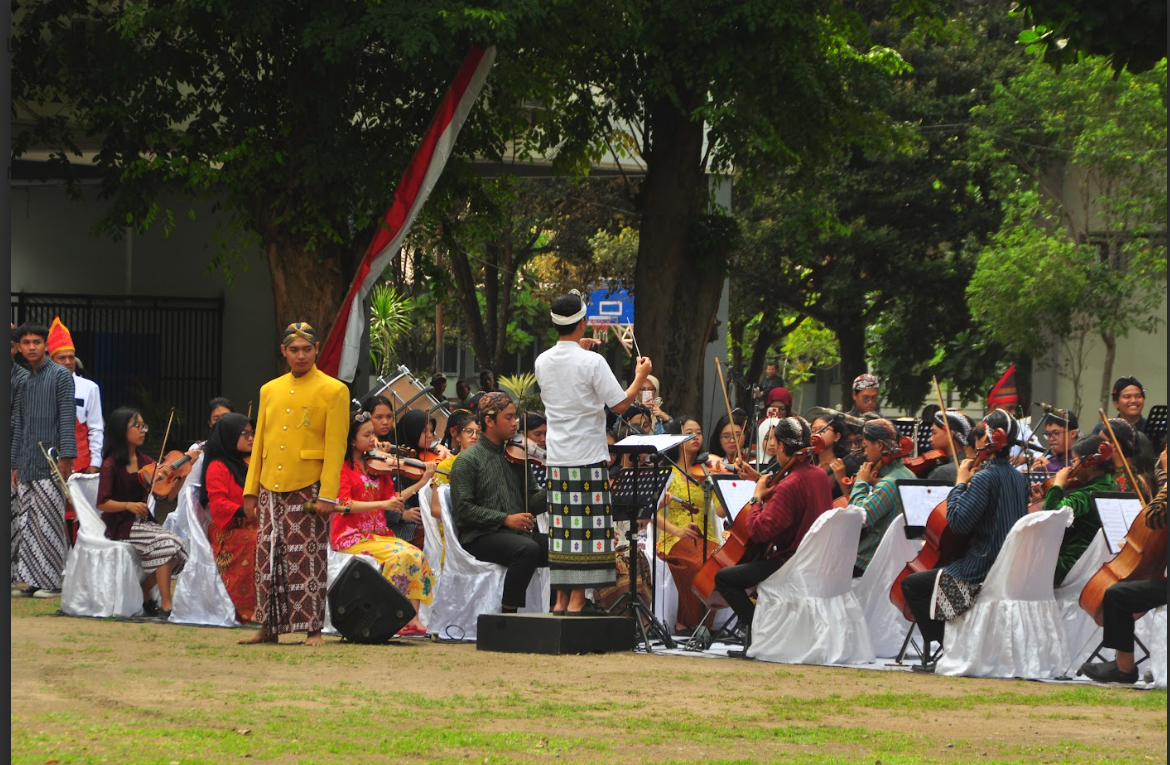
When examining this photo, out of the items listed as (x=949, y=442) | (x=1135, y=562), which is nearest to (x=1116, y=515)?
(x=1135, y=562)

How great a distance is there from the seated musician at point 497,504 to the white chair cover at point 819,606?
5.45ft

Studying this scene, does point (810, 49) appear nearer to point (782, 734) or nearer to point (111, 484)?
point (111, 484)

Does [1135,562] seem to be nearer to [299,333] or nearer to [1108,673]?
[1108,673]

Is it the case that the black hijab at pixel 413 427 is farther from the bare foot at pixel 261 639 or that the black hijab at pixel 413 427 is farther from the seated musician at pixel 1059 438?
the seated musician at pixel 1059 438

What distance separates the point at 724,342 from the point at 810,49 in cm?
1019

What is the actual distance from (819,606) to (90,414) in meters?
6.76

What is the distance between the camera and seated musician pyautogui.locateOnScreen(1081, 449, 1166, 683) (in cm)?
924

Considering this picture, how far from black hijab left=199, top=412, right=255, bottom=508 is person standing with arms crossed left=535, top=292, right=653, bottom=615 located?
2231 millimetres

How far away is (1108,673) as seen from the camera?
9.50m

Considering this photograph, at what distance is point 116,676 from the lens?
864 cm

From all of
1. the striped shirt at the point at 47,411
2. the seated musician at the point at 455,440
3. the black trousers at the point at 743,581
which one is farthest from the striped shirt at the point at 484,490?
the striped shirt at the point at 47,411

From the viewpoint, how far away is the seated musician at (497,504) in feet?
37.0

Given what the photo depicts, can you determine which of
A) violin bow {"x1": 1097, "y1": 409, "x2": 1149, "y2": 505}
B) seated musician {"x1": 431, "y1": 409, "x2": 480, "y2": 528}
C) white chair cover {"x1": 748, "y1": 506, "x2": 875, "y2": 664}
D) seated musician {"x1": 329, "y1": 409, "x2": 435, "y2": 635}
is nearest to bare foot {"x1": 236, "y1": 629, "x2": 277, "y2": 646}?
seated musician {"x1": 329, "y1": 409, "x2": 435, "y2": 635}

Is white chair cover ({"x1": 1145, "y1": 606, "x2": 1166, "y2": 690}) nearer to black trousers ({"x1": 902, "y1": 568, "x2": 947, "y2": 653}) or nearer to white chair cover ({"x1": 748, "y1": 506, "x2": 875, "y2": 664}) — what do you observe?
black trousers ({"x1": 902, "y1": 568, "x2": 947, "y2": 653})
